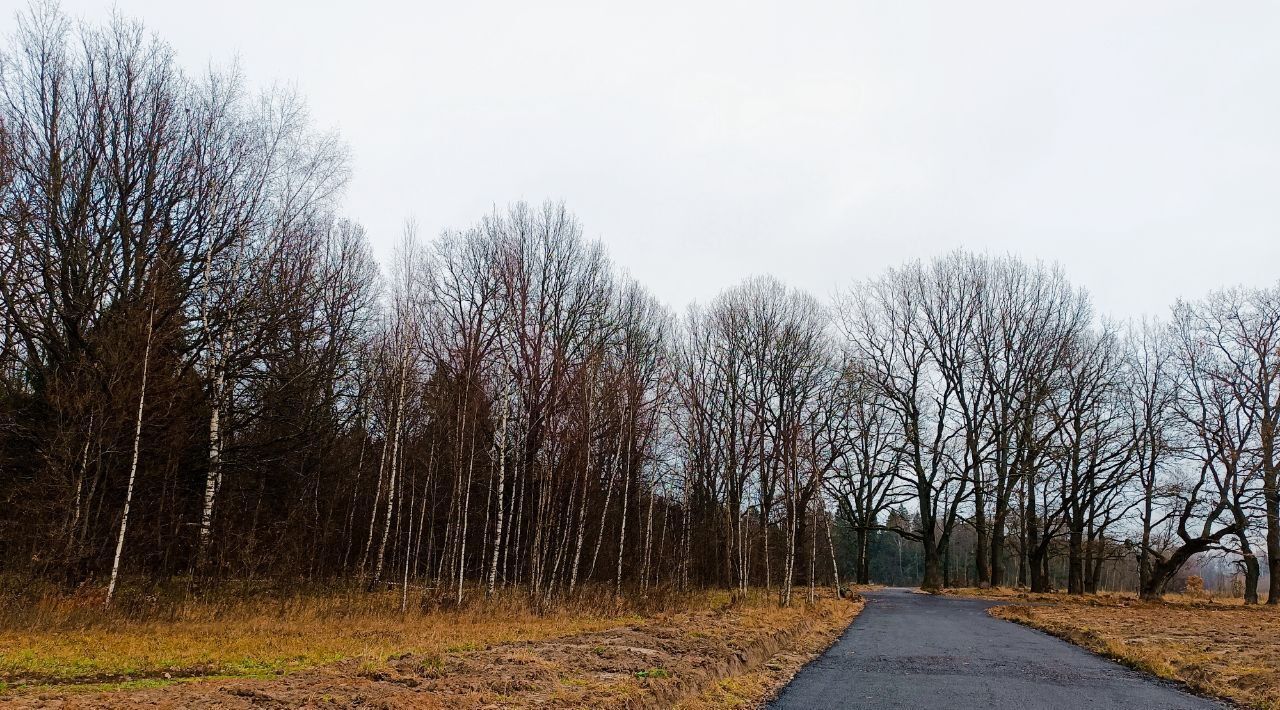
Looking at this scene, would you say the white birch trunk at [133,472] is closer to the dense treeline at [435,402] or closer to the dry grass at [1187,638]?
the dense treeline at [435,402]

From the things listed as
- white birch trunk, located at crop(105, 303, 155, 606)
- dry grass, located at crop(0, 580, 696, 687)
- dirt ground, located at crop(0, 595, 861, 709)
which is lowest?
dry grass, located at crop(0, 580, 696, 687)

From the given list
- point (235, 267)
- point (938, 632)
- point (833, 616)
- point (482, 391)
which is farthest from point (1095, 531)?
point (235, 267)

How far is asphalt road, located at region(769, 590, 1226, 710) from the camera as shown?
8.72 m

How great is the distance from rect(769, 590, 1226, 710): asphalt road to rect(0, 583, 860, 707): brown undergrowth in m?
0.89

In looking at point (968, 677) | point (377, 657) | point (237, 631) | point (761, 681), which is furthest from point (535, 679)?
point (237, 631)

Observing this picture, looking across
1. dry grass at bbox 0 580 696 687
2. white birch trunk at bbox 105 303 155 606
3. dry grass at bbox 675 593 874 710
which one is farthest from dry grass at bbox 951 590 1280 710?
white birch trunk at bbox 105 303 155 606

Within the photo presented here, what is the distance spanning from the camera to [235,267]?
17.1 metres

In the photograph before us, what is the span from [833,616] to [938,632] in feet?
15.6

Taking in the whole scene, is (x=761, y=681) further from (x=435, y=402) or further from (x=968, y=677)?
(x=435, y=402)

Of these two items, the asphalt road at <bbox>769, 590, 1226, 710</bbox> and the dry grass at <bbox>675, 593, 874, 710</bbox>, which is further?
the asphalt road at <bbox>769, 590, 1226, 710</bbox>

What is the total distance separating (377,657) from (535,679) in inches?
98.5

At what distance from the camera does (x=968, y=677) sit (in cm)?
1051

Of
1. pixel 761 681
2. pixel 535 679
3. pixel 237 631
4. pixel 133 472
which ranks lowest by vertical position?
pixel 237 631

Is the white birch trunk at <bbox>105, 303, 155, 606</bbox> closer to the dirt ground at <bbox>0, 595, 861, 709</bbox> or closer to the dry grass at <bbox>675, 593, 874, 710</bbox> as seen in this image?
the dirt ground at <bbox>0, 595, 861, 709</bbox>
